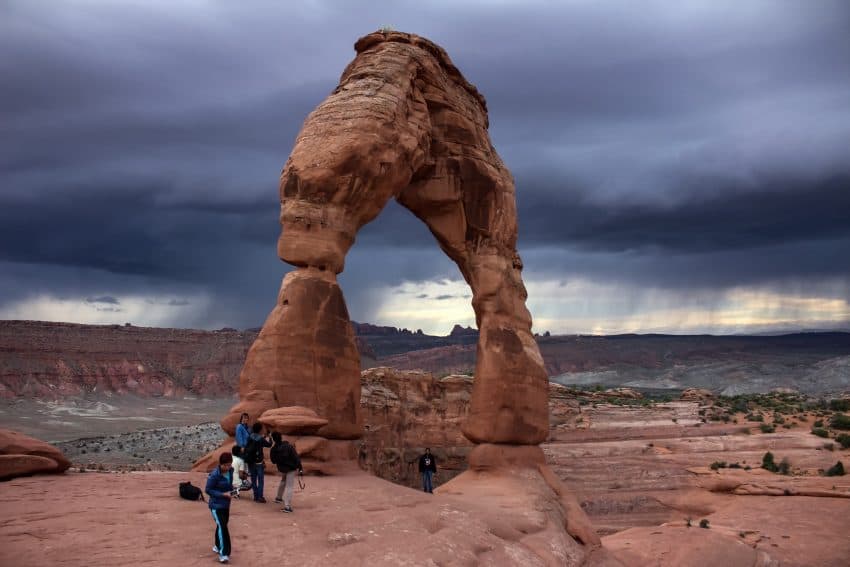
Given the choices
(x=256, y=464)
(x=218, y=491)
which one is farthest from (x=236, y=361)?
(x=218, y=491)

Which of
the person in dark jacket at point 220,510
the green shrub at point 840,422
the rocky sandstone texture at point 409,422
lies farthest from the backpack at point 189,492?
the green shrub at point 840,422

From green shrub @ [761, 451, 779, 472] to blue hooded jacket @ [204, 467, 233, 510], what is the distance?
28.3 m

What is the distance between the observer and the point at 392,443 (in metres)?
30.8

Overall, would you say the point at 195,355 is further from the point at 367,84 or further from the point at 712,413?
the point at 367,84

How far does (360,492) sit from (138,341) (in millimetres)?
77480

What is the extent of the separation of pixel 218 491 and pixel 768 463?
1142 inches

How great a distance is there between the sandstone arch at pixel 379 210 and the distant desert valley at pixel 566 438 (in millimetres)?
2713

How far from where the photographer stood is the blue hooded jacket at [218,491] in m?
8.89

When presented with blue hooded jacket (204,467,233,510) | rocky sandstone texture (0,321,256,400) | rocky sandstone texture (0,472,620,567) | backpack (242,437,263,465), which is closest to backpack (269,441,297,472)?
backpack (242,437,263,465)

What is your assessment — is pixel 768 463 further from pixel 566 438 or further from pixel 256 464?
pixel 256 464

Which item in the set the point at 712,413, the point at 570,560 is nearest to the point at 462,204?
the point at 570,560

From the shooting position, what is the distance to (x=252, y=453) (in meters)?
11.9

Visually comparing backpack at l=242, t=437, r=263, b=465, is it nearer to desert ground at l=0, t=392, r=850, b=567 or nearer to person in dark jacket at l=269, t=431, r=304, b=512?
person in dark jacket at l=269, t=431, r=304, b=512

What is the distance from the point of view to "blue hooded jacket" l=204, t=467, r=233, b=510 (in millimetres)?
8891
